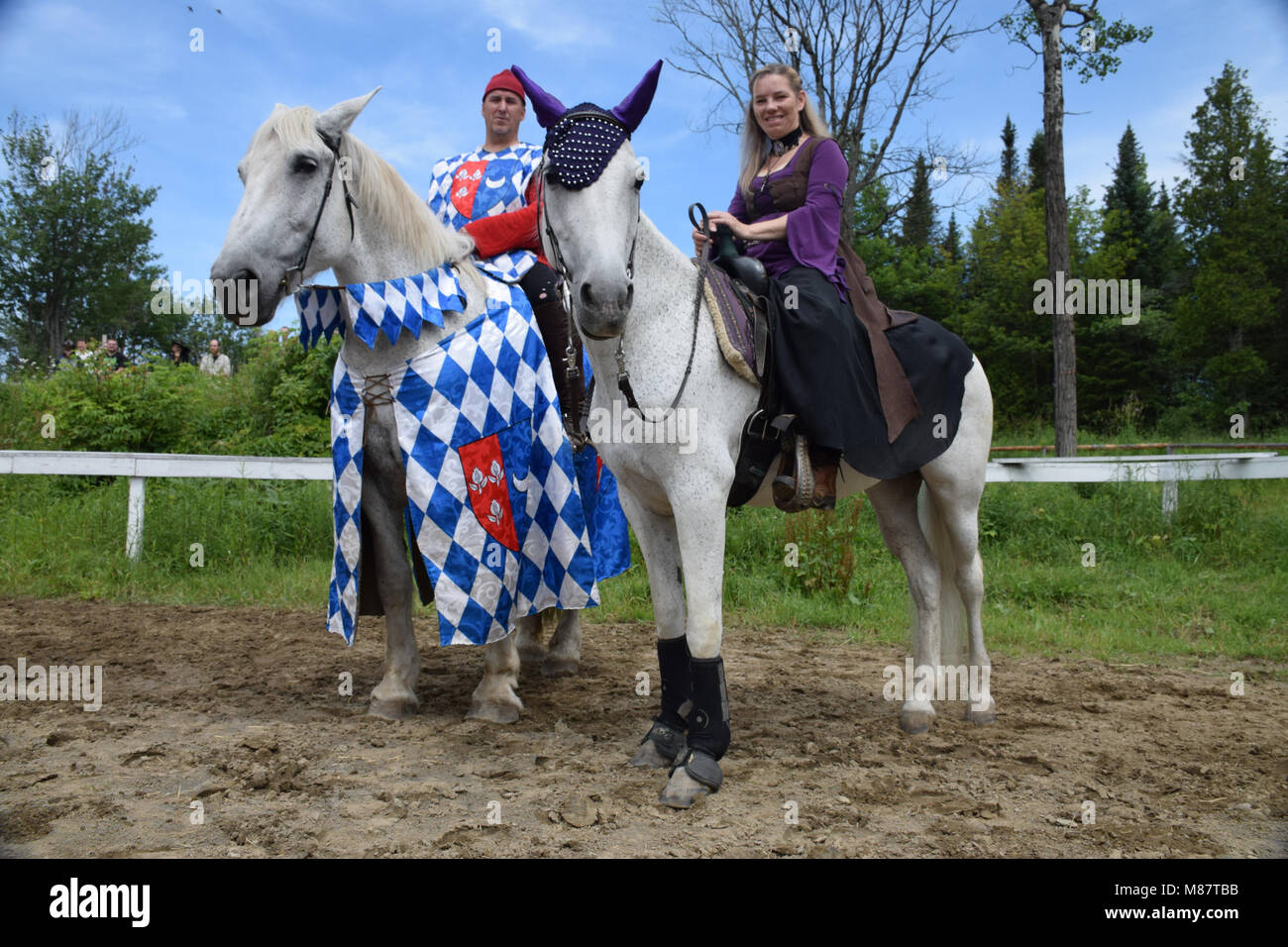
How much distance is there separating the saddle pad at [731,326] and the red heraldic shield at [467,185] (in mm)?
1631

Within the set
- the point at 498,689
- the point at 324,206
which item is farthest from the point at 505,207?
the point at 498,689

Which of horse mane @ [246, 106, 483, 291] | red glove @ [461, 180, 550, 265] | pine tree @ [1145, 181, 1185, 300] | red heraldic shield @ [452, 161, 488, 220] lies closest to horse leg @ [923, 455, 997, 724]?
red glove @ [461, 180, 550, 265]

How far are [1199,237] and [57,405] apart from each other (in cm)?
A: 2760

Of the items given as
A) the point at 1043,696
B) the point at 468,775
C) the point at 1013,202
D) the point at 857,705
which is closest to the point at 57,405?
the point at 468,775

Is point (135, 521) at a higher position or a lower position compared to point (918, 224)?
lower

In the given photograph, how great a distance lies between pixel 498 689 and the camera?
3941 mm

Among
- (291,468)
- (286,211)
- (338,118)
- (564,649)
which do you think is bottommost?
(564,649)

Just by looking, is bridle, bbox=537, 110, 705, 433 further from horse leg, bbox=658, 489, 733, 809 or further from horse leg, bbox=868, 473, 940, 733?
horse leg, bbox=868, 473, 940, 733

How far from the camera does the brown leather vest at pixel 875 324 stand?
11.6ft

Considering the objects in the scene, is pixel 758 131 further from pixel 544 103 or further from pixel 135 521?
pixel 135 521

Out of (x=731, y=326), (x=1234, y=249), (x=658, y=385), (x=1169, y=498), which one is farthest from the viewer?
(x=1234, y=249)

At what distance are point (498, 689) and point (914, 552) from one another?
2168 millimetres

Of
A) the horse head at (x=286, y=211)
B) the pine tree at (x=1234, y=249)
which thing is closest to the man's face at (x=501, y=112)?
the horse head at (x=286, y=211)
